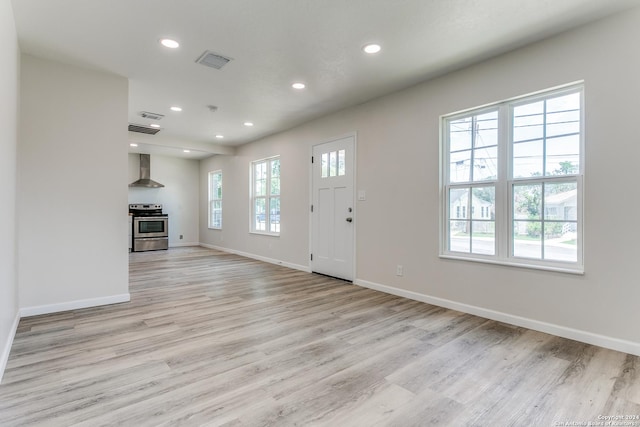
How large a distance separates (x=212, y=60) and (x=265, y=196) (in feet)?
11.8

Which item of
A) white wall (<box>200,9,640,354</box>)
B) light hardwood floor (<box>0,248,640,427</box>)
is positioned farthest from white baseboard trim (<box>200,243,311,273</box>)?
light hardwood floor (<box>0,248,640,427</box>)

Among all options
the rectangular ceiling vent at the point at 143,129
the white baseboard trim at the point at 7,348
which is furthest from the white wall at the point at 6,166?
the rectangular ceiling vent at the point at 143,129

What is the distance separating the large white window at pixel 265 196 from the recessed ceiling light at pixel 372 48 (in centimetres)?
346

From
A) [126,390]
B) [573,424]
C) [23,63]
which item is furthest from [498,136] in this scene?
[23,63]

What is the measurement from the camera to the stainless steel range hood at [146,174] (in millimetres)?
8133

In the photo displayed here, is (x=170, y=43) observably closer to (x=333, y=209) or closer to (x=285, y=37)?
(x=285, y=37)

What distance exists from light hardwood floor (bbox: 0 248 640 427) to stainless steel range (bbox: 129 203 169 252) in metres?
5.05

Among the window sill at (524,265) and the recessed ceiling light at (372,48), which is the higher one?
the recessed ceiling light at (372,48)

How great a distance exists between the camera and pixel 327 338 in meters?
2.62

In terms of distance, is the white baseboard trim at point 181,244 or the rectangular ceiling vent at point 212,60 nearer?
the rectangular ceiling vent at point 212,60

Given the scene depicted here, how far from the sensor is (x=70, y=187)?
3281 millimetres

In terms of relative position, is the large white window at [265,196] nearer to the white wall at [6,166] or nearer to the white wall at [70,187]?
the white wall at [70,187]

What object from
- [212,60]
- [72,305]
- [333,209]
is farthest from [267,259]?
[212,60]

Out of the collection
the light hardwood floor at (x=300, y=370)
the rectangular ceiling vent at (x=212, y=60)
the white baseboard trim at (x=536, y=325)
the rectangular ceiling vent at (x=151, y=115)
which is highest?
the rectangular ceiling vent at (x=151, y=115)
